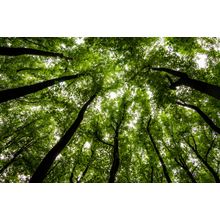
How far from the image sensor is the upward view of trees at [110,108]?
30.1ft

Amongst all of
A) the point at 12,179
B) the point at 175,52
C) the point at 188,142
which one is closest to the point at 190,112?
the point at 188,142

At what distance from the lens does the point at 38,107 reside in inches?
515

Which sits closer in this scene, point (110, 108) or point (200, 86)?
point (200, 86)

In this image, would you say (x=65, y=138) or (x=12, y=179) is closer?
(x=65, y=138)

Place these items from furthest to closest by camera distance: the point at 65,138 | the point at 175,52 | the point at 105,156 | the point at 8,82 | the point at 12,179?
the point at 105,156 < the point at 12,179 < the point at 8,82 < the point at 175,52 < the point at 65,138

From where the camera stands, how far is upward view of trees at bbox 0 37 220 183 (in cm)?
918

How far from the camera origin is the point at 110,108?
13.8m

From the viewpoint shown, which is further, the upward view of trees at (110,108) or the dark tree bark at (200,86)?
the upward view of trees at (110,108)

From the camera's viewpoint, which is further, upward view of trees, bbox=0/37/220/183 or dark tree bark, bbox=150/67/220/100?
upward view of trees, bbox=0/37/220/183

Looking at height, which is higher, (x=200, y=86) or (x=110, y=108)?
(x=110, y=108)
